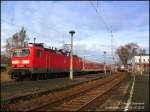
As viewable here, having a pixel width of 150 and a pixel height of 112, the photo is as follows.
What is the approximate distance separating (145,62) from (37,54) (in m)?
116

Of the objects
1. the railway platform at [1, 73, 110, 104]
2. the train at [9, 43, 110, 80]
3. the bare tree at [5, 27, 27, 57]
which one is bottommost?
the railway platform at [1, 73, 110, 104]

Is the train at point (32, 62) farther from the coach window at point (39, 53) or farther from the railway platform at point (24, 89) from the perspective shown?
the railway platform at point (24, 89)

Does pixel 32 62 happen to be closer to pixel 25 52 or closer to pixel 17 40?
pixel 25 52

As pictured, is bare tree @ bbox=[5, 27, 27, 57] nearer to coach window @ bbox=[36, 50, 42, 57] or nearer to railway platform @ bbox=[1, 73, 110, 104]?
coach window @ bbox=[36, 50, 42, 57]

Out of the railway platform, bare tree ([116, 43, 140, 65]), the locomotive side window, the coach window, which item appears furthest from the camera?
bare tree ([116, 43, 140, 65])

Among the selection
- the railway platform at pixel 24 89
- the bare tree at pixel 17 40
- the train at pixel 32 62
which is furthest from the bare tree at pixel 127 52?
the railway platform at pixel 24 89

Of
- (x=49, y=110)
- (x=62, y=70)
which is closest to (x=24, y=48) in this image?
(x=62, y=70)

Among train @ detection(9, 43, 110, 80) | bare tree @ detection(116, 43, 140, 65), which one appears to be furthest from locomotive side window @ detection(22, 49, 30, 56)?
bare tree @ detection(116, 43, 140, 65)

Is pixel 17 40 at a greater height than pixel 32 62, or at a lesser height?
greater

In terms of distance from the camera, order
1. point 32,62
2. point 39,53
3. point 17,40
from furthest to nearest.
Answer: point 17,40
point 39,53
point 32,62

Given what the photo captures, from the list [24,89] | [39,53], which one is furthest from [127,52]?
[24,89]

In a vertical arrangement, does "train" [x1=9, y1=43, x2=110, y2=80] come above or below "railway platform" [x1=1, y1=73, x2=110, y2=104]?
above

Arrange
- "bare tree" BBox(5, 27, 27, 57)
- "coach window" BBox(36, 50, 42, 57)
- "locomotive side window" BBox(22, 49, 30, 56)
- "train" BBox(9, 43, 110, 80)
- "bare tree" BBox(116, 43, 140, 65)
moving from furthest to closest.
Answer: "bare tree" BBox(116, 43, 140, 65)
"bare tree" BBox(5, 27, 27, 57)
"coach window" BBox(36, 50, 42, 57)
"locomotive side window" BBox(22, 49, 30, 56)
"train" BBox(9, 43, 110, 80)

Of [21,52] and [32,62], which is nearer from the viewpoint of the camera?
[32,62]
